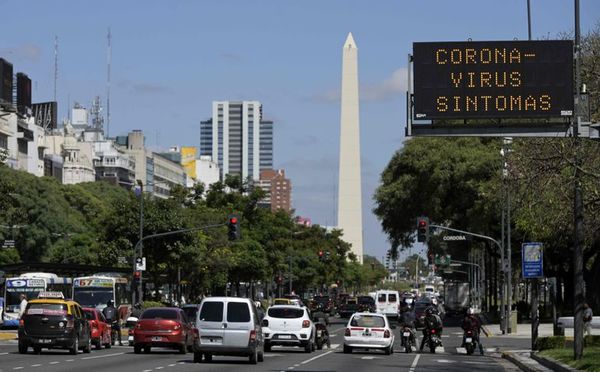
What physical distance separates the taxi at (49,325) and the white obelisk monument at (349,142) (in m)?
86.3

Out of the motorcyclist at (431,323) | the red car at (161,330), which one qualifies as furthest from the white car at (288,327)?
Answer: the motorcyclist at (431,323)

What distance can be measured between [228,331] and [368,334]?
11.0 metres

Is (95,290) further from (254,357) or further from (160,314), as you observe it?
(254,357)

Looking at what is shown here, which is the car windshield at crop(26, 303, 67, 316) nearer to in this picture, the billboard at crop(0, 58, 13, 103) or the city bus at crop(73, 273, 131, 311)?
the city bus at crop(73, 273, 131, 311)

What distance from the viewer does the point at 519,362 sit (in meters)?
41.3

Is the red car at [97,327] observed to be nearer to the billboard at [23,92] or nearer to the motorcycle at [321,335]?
the motorcycle at [321,335]

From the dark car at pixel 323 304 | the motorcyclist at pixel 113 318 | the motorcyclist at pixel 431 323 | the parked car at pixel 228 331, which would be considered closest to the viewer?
the parked car at pixel 228 331

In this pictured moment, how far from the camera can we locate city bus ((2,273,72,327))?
71125 millimetres

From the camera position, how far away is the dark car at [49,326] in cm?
4081

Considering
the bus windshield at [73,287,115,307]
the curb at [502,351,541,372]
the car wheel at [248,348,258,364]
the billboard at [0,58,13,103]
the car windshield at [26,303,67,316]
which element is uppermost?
the billboard at [0,58,13,103]

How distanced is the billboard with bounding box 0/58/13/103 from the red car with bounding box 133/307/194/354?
10347 cm

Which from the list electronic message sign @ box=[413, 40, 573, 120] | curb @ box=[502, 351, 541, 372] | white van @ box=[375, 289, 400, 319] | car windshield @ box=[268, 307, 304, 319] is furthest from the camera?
white van @ box=[375, 289, 400, 319]

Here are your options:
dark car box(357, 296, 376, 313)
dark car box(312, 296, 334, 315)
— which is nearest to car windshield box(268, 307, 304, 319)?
dark car box(357, 296, 376, 313)

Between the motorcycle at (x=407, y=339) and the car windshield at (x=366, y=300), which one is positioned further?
the car windshield at (x=366, y=300)
